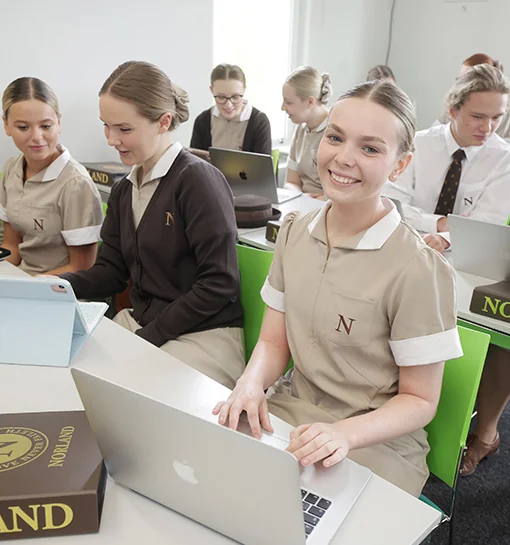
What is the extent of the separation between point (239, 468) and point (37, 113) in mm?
1808

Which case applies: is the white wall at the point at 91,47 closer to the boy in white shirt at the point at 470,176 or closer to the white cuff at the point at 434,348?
the boy in white shirt at the point at 470,176

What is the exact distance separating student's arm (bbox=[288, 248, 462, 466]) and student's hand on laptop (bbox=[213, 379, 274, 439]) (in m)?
0.17

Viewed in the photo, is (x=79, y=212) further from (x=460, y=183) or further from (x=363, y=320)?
(x=460, y=183)

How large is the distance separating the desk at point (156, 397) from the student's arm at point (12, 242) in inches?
41.3

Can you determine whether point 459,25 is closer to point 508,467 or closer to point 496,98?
point 496,98

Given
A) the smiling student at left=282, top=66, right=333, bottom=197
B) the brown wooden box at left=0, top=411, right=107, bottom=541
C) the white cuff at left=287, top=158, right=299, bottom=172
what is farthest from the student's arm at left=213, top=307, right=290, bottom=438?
the white cuff at left=287, top=158, right=299, bottom=172

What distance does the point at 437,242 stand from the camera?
205 centimetres

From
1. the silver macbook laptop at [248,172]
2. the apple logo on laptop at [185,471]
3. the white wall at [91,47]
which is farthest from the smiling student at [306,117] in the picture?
the apple logo on laptop at [185,471]

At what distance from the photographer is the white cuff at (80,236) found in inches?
81.2

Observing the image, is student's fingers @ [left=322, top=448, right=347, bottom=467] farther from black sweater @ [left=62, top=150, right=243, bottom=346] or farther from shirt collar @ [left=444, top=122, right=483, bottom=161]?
shirt collar @ [left=444, top=122, right=483, bottom=161]

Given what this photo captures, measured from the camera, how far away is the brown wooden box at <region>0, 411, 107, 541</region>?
762mm

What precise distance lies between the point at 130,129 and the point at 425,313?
1001 millimetres

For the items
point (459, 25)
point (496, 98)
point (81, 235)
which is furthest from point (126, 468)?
point (459, 25)

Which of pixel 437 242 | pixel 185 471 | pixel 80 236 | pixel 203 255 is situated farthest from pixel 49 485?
pixel 437 242
